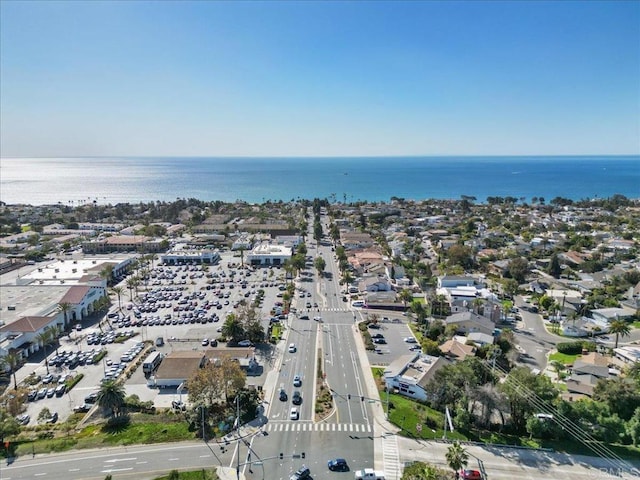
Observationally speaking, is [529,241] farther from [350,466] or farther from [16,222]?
[16,222]

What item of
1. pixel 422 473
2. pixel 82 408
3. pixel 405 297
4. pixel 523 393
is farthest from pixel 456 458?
pixel 405 297

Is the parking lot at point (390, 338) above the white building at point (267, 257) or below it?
below

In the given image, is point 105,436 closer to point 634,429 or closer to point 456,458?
point 456,458

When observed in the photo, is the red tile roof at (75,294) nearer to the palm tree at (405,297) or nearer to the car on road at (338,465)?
the car on road at (338,465)

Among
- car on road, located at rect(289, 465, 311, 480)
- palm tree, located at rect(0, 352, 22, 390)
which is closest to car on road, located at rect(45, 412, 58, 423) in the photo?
palm tree, located at rect(0, 352, 22, 390)

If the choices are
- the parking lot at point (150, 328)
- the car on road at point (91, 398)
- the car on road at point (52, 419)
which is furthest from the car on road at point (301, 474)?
the car on road at point (52, 419)

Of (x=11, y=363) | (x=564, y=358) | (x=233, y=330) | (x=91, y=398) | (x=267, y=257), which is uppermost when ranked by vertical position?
(x=11, y=363)

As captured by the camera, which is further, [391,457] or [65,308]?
[65,308]
